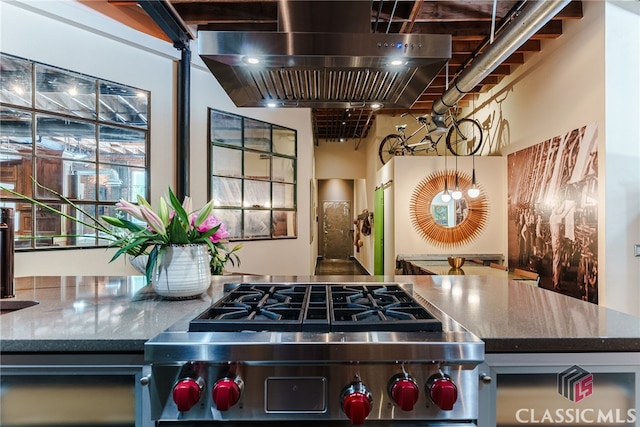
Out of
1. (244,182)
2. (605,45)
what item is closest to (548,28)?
(605,45)

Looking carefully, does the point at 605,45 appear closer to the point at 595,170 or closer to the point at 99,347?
the point at 595,170

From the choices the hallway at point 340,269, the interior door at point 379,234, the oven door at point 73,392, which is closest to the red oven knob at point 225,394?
the oven door at point 73,392

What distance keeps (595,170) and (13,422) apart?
389 centimetres

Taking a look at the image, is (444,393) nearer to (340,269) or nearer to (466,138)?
(466,138)

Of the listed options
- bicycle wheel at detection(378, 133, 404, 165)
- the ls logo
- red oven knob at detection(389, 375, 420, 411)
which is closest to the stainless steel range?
red oven knob at detection(389, 375, 420, 411)

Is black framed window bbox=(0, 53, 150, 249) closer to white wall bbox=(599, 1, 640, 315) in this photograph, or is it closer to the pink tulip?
the pink tulip

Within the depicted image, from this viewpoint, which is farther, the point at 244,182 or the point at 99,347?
the point at 244,182

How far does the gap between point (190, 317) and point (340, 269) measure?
7.92 m

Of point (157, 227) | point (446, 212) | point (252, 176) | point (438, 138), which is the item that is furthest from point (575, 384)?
point (438, 138)

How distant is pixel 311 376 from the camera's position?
A: 848 mm

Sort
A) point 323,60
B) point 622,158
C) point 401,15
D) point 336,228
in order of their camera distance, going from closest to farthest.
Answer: point 323,60, point 622,158, point 401,15, point 336,228

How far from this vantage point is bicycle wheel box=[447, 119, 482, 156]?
17.4ft

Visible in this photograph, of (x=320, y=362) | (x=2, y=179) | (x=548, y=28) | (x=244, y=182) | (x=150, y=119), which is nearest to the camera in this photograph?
(x=320, y=362)

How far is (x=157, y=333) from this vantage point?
35.8 inches
